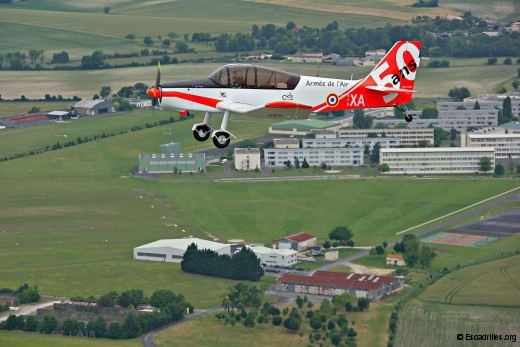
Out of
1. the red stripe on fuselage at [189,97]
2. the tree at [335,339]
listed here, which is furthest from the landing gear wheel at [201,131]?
the tree at [335,339]

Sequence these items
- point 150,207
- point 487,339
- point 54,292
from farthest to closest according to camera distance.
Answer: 1. point 150,207
2. point 54,292
3. point 487,339

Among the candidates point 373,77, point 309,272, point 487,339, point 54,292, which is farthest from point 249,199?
point 373,77

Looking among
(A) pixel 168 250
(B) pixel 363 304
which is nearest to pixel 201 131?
(B) pixel 363 304

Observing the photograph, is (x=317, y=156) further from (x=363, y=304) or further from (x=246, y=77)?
(x=246, y=77)

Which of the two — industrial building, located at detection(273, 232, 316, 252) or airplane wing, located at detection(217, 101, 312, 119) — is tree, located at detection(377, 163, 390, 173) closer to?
industrial building, located at detection(273, 232, 316, 252)

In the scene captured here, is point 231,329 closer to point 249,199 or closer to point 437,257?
point 437,257
